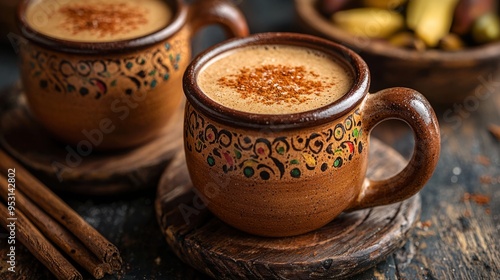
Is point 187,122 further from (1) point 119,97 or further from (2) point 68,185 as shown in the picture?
(2) point 68,185

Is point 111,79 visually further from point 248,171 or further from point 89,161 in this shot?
point 248,171

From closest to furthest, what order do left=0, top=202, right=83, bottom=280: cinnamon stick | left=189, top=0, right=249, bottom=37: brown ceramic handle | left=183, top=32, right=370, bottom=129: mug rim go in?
1. left=183, top=32, right=370, bottom=129: mug rim
2. left=0, top=202, right=83, bottom=280: cinnamon stick
3. left=189, top=0, right=249, bottom=37: brown ceramic handle

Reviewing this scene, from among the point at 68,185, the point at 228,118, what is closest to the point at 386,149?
the point at 228,118

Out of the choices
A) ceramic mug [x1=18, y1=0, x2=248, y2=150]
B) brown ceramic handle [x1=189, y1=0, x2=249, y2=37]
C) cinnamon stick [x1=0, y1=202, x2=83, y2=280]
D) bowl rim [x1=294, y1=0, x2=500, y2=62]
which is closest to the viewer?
cinnamon stick [x1=0, y1=202, x2=83, y2=280]

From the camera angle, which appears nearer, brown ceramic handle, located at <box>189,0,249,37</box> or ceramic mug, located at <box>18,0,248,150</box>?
ceramic mug, located at <box>18,0,248,150</box>

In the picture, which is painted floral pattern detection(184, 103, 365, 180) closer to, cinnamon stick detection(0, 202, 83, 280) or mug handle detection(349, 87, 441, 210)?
mug handle detection(349, 87, 441, 210)

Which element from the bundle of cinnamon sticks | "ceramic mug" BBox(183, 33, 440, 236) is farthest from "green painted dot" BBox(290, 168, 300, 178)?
the bundle of cinnamon sticks
